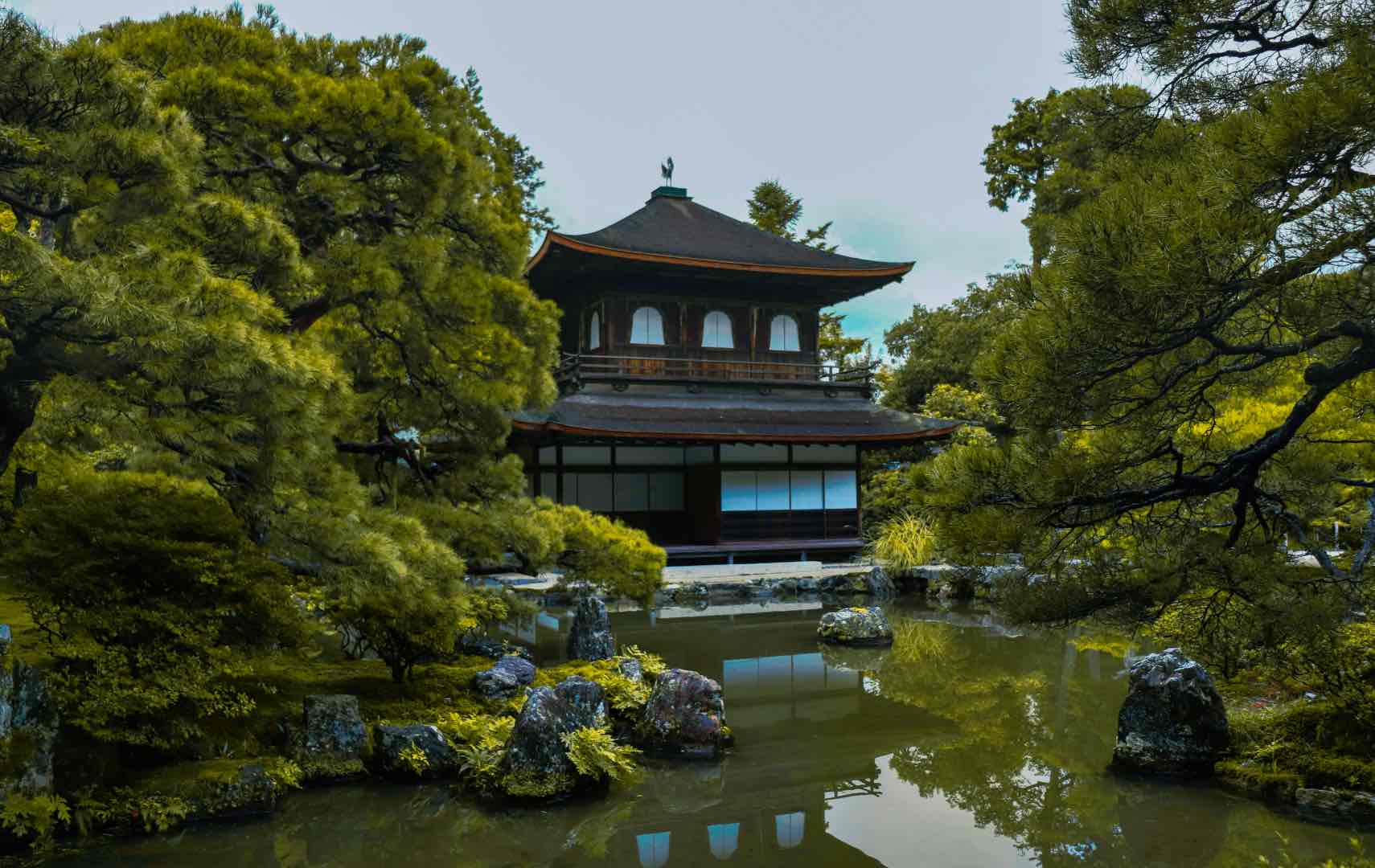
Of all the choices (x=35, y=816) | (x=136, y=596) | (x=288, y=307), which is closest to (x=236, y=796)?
(x=35, y=816)

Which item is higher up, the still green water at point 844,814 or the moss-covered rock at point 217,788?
the moss-covered rock at point 217,788

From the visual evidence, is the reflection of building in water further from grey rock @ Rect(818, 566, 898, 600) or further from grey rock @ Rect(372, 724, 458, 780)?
grey rock @ Rect(818, 566, 898, 600)

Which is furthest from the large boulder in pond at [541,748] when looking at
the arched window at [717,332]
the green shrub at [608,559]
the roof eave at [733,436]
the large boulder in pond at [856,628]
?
the arched window at [717,332]

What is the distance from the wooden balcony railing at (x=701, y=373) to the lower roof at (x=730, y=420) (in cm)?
27

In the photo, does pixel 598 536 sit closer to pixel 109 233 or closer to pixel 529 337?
pixel 529 337

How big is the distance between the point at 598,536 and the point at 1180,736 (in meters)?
4.93

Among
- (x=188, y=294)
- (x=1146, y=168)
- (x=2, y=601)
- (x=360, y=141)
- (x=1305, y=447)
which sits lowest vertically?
(x=2, y=601)

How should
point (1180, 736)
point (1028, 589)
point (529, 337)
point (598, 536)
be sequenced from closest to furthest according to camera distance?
point (1028, 589)
point (1180, 736)
point (529, 337)
point (598, 536)

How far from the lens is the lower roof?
1647 centimetres

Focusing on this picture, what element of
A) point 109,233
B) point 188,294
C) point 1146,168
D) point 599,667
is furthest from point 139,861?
point 1146,168

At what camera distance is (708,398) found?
61.8 feet

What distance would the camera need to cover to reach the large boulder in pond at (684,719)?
282 inches

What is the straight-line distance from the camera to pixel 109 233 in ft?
16.4

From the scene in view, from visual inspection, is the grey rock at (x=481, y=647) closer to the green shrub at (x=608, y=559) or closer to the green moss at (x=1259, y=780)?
the green shrub at (x=608, y=559)
